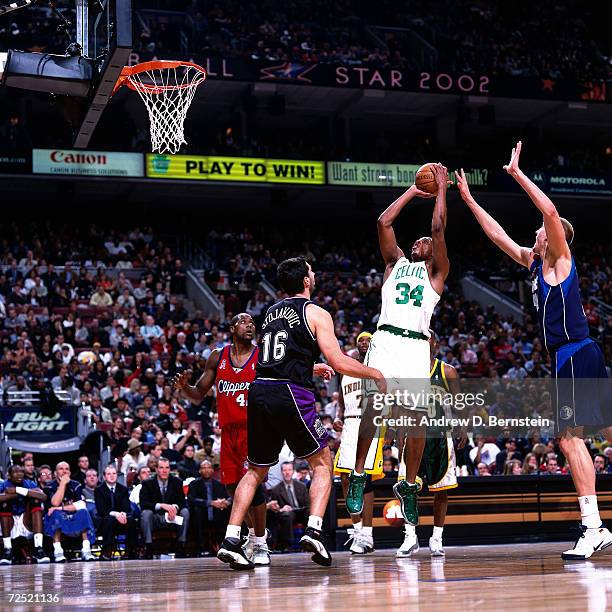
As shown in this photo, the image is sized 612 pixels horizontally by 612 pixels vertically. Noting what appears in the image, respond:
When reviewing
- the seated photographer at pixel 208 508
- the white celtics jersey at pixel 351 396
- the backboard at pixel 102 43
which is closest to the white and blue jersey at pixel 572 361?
the white celtics jersey at pixel 351 396

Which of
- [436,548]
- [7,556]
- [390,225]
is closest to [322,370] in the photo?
[390,225]

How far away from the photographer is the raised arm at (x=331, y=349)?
272 inches

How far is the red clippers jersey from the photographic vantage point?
28.8 ft

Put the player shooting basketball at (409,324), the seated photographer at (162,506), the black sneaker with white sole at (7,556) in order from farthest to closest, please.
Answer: the seated photographer at (162,506) < the black sneaker with white sole at (7,556) < the player shooting basketball at (409,324)

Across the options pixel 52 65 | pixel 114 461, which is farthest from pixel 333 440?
pixel 52 65

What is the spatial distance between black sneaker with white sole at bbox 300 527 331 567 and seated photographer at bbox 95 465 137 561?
7.14 m

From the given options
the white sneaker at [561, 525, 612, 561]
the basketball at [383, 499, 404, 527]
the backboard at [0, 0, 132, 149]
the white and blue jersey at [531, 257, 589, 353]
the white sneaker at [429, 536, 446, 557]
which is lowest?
the basketball at [383, 499, 404, 527]

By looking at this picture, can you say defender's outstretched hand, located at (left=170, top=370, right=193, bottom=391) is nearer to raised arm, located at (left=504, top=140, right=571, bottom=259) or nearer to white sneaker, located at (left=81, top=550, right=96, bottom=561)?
raised arm, located at (left=504, top=140, right=571, bottom=259)

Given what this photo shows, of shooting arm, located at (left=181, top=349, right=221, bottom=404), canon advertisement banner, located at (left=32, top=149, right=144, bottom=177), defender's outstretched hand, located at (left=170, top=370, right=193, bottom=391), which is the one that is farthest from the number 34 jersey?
canon advertisement banner, located at (left=32, top=149, right=144, bottom=177)

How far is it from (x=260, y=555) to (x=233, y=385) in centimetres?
152

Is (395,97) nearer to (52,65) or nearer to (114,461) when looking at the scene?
(114,461)

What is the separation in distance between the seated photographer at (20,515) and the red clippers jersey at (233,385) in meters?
5.49

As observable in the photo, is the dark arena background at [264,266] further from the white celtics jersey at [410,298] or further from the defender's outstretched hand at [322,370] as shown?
the white celtics jersey at [410,298]

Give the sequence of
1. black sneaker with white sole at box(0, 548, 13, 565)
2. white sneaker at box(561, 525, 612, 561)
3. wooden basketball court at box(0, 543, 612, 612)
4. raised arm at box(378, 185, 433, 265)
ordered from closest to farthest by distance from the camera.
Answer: wooden basketball court at box(0, 543, 612, 612), white sneaker at box(561, 525, 612, 561), raised arm at box(378, 185, 433, 265), black sneaker with white sole at box(0, 548, 13, 565)
